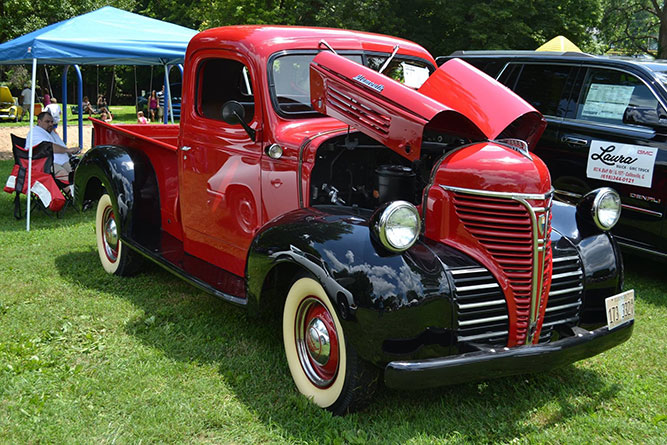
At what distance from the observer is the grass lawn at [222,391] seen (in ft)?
10.3

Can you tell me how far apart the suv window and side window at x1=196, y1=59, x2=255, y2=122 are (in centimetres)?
334

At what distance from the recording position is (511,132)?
379 cm

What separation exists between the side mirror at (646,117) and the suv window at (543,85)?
2.25 ft

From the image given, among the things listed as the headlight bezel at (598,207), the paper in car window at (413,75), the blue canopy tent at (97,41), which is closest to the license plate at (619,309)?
the headlight bezel at (598,207)

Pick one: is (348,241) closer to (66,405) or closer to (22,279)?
(66,405)

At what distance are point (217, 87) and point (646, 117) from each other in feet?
12.4

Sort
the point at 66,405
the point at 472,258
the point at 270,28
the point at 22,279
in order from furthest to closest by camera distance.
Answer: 1. the point at 22,279
2. the point at 270,28
3. the point at 66,405
4. the point at 472,258

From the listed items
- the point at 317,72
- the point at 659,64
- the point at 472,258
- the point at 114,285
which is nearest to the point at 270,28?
the point at 317,72

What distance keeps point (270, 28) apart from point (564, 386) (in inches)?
116

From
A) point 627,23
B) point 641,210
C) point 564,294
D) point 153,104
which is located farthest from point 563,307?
point 627,23

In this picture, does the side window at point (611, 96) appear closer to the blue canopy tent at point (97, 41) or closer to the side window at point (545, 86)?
the side window at point (545, 86)

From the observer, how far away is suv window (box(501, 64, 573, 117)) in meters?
6.31

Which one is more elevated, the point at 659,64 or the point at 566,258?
the point at 659,64

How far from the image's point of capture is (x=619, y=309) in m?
A: 3.35
